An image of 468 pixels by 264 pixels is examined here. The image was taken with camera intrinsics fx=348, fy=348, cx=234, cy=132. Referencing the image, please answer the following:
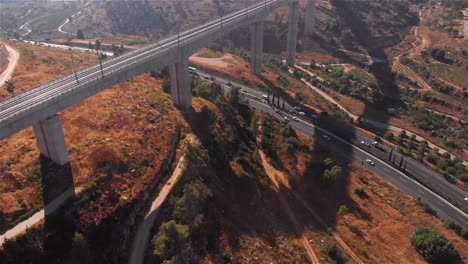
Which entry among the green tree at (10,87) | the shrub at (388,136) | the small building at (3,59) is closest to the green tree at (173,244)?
the green tree at (10,87)

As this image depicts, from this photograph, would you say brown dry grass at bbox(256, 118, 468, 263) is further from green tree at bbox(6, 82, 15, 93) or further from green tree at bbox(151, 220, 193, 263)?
green tree at bbox(6, 82, 15, 93)

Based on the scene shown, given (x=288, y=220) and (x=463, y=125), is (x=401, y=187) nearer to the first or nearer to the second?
(x=288, y=220)

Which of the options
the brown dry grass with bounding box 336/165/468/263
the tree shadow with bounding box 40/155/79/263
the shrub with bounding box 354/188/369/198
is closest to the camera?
the tree shadow with bounding box 40/155/79/263

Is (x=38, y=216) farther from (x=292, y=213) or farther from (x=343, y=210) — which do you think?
(x=343, y=210)

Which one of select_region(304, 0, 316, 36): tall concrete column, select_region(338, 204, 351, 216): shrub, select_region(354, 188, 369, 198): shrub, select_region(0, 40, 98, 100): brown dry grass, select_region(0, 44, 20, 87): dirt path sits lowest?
select_region(354, 188, 369, 198): shrub

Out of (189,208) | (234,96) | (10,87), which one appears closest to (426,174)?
(234,96)

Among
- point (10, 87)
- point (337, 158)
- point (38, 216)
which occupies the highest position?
point (10, 87)

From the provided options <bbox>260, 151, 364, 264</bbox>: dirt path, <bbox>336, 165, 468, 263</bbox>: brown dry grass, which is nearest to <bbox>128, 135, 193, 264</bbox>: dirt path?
<bbox>260, 151, 364, 264</bbox>: dirt path

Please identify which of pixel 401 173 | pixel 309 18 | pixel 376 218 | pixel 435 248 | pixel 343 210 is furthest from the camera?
pixel 309 18
